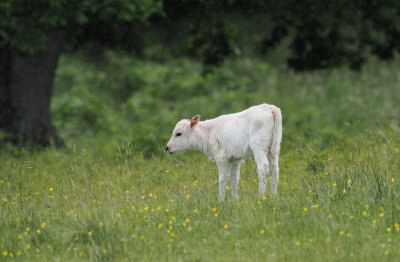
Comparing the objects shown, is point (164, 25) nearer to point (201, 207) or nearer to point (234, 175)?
point (234, 175)

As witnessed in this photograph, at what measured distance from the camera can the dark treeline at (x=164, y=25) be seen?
12562mm

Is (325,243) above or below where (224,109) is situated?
above

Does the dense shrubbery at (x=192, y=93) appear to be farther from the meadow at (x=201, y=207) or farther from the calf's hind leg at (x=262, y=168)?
the calf's hind leg at (x=262, y=168)

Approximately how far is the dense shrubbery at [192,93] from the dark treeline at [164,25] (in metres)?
2.51

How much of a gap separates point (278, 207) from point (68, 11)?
635 centimetres

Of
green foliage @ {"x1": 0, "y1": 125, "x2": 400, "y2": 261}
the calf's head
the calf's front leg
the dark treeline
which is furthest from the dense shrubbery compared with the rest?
green foliage @ {"x1": 0, "y1": 125, "x2": 400, "y2": 261}

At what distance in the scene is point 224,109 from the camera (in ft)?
64.6

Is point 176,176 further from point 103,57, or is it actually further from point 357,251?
point 103,57

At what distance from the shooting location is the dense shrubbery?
1873cm

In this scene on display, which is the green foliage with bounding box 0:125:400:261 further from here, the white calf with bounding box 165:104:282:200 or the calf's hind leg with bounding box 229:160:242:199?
the white calf with bounding box 165:104:282:200

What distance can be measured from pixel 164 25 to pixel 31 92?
318 cm

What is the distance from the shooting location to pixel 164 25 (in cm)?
1525

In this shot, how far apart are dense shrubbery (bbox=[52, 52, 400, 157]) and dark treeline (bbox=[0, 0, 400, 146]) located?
2.51 metres

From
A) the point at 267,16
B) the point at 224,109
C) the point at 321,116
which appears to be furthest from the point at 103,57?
the point at 267,16
